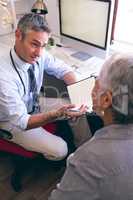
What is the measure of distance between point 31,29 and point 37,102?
0.53 meters

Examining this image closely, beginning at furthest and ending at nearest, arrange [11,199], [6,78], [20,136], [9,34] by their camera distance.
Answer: [9,34] → [11,199] → [20,136] → [6,78]

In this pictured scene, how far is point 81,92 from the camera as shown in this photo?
142cm

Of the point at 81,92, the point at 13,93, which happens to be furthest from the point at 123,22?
the point at 13,93

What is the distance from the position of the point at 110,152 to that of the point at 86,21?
1.32 m

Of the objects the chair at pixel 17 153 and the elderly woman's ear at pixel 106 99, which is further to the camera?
the chair at pixel 17 153

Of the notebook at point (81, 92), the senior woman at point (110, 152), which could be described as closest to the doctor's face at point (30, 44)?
the notebook at point (81, 92)

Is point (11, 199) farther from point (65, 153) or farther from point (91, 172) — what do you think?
point (91, 172)

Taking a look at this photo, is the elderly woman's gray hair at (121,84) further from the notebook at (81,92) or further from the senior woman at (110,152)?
the notebook at (81,92)

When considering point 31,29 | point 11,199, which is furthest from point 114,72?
point 11,199

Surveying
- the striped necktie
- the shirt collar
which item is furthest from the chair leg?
the shirt collar

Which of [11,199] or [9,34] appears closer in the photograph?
[11,199]

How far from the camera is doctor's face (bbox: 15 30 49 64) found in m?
1.25

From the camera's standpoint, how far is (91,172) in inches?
25.7

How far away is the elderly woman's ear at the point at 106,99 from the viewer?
2.33ft
